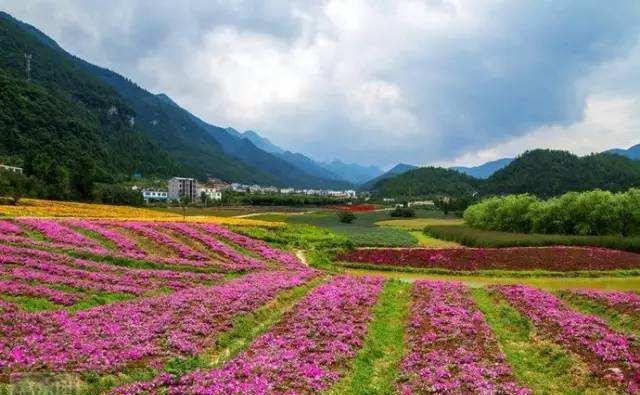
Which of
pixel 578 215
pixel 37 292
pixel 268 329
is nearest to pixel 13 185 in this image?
pixel 37 292

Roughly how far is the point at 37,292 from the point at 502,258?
148 ft

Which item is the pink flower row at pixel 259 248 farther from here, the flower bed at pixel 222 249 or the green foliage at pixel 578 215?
the green foliage at pixel 578 215

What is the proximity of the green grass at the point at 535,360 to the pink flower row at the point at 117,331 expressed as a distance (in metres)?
11.7

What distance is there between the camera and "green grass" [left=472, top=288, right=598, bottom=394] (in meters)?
17.5

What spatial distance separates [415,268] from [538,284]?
1150 centimetres

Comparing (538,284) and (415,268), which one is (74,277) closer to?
(415,268)

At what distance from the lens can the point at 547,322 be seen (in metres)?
25.6

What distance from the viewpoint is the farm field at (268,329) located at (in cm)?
1655

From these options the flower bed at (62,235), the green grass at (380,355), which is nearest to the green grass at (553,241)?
the green grass at (380,355)

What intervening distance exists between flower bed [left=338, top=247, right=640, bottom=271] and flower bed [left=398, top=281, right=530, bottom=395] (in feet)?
80.3

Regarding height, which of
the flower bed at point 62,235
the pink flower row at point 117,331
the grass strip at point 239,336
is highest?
the flower bed at point 62,235

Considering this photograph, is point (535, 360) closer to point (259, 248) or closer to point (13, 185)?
point (259, 248)

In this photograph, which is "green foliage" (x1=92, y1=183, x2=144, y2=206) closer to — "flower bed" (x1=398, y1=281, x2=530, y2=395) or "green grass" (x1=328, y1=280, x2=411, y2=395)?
"green grass" (x1=328, y1=280, x2=411, y2=395)

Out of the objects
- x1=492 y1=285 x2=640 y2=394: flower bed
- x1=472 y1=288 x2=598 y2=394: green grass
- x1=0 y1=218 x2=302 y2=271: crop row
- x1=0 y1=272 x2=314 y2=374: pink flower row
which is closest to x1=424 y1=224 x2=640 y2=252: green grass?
x1=0 y1=218 x2=302 y2=271: crop row
